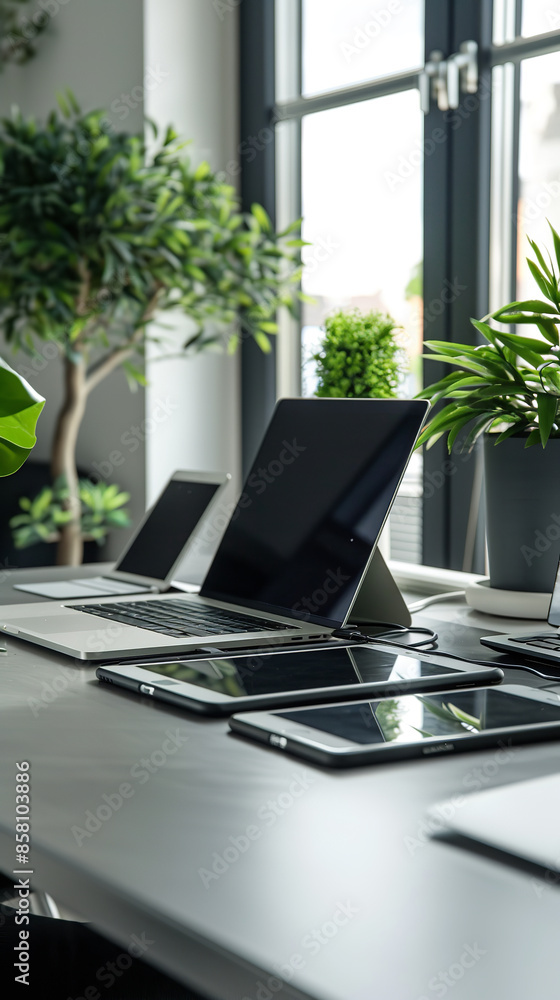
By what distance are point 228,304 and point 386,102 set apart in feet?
2.00

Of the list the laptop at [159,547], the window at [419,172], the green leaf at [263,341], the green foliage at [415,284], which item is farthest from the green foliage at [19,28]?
the laptop at [159,547]

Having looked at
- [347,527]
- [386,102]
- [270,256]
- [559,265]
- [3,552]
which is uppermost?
[386,102]

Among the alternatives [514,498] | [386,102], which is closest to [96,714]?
[514,498]

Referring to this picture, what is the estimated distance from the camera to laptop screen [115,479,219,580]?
146 centimetres

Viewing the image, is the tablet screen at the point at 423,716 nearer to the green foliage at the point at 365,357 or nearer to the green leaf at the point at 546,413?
the green leaf at the point at 546,413

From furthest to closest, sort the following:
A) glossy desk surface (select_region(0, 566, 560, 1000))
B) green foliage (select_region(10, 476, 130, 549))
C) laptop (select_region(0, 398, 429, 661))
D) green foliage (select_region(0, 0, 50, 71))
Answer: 1. green foliage (select_region(0, 0, 50, 71))
2. green foliage (select_region(10, 476, 130, 549))
3. laptop (select_region(0, 398, 429, 661))
4. glossy desk surface (select_region(0, 566, 560, 1000))

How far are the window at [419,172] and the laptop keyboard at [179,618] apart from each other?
36.9 inches

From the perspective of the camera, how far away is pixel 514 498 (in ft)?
4.28

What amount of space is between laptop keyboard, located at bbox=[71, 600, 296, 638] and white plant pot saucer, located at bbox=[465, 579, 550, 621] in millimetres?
309

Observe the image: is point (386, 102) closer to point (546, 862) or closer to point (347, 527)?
point (347, 527)

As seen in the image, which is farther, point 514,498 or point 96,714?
point 514,498

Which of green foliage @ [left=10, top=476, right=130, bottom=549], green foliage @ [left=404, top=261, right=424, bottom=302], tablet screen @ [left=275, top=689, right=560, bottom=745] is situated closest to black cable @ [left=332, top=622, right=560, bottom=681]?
tablet screen @ [left=275, top=689, right=560, bottom=745]

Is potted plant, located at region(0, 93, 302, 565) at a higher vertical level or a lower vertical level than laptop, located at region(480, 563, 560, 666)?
higher

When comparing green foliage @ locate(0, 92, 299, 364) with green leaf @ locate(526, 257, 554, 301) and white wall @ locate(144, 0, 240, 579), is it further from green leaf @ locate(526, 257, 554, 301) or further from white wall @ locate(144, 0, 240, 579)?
green leaf @ locate(526, 257, 554, 301)
